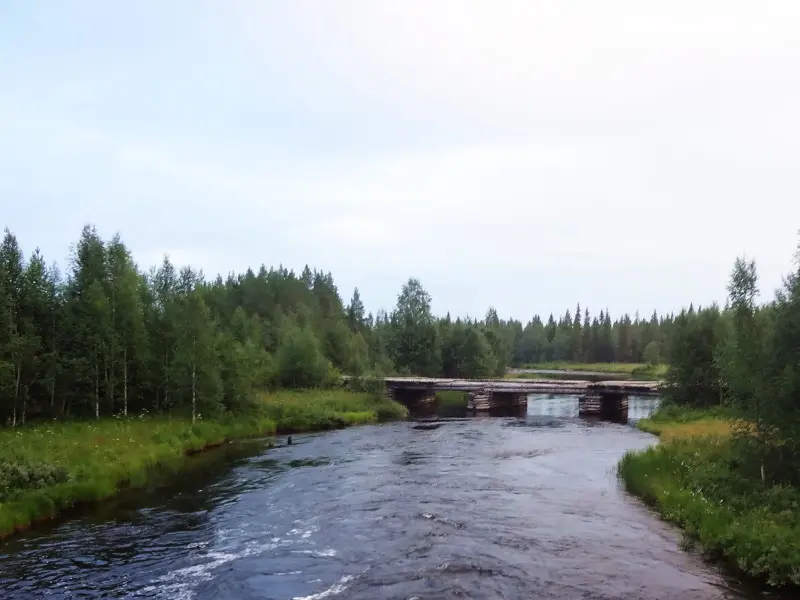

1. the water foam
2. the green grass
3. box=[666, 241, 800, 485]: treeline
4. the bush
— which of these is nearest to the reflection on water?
the green grass

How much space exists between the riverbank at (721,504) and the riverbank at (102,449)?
1013 inches

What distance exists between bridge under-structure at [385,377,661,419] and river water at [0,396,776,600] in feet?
136

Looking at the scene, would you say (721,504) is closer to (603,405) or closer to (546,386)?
(603,405)

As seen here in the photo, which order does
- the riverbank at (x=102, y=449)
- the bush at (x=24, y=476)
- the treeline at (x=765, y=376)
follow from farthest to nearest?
the riverbank at (x=102, y=449)
the bush at (x=24, y=476)
the treeline at (x=765, y=376)

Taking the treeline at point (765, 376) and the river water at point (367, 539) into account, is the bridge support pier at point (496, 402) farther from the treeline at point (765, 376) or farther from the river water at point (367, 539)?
the treeline at point (765, 376)

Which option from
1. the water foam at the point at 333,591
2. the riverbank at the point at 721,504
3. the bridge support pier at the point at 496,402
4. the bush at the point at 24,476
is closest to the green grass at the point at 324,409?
the bridge support pier at the point at 496,402

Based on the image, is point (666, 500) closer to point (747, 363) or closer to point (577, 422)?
point (747, 363)

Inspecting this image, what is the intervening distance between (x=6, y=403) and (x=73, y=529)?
26579 millimetres

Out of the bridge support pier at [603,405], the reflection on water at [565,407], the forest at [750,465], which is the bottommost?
the reflection on water at [565,407]

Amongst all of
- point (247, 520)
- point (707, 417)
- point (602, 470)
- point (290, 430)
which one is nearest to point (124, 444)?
point (247, 520)

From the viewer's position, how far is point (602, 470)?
128 ft

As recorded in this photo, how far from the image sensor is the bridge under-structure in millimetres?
80188

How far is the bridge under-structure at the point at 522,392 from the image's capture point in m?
80.2

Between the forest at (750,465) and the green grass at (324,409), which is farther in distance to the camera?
the green grass at (324,409)
